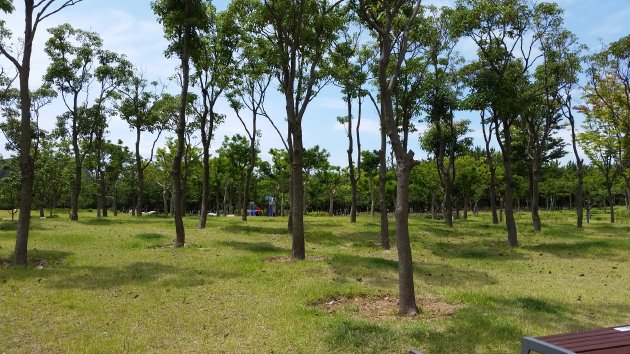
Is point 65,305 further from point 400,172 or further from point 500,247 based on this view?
point 500,247

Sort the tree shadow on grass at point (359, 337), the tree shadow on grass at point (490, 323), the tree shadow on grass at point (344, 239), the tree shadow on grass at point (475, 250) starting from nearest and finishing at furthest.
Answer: the tree shadow on grass at point (359, 337) → the tree shadow on grass at point (490, 323) → the tree shadow on grass at point (475, 250) → the tree shadow on grass at point (344, 239)

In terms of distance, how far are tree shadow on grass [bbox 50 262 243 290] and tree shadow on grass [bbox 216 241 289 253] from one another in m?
4.02

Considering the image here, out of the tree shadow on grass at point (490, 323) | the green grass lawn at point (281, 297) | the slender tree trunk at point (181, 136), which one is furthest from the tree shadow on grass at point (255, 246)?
the tree shadow on grass at point (490, 323)

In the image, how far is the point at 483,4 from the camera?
1905 cm

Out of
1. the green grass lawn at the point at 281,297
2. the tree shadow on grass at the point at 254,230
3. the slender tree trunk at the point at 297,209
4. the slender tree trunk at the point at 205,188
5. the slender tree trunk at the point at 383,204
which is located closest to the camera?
the green grass lawn at the point at 281,297

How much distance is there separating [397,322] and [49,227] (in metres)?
20.3

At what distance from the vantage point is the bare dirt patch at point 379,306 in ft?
26.3

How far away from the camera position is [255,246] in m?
17.1

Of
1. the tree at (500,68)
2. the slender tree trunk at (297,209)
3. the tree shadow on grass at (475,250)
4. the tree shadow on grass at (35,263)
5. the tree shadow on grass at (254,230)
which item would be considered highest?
the tree at (500,68)

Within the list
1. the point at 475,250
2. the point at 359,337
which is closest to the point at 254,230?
the point at 475,250

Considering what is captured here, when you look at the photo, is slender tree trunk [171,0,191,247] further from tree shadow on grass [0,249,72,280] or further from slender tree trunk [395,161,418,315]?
slender tree trunk [395,161,418,315]

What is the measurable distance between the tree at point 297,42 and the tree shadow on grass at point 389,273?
1673 mm

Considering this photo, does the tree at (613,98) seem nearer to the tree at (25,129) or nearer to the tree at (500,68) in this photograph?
the tree at (500,68)

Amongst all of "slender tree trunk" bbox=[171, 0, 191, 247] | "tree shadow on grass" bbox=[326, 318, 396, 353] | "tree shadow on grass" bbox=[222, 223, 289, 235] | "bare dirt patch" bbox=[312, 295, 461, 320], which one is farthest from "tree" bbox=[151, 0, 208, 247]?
"tree shadow on grass" bbox=[326, 318, 396, 353]
